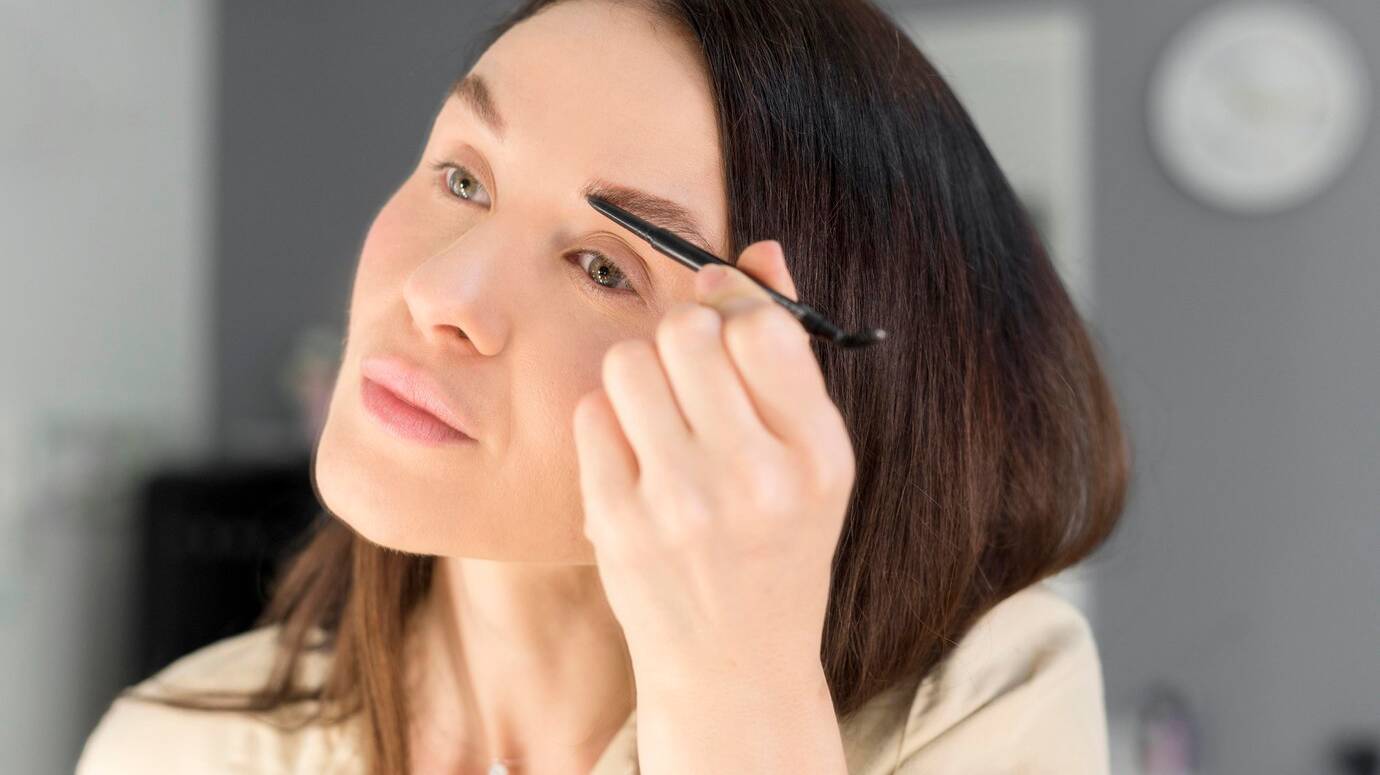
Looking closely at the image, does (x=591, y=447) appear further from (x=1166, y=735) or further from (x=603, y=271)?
(x=1166, y=735)

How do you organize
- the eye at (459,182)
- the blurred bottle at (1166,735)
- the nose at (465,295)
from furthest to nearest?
the blurred bottle at (1166,735)
the eye at (459,182)
the nose at (465,295)

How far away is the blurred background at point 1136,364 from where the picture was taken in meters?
2.19

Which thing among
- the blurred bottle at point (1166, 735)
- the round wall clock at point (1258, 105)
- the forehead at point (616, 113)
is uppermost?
the round wall clock at point (1258, 105)

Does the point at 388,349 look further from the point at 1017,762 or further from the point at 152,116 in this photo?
the point at 152,116

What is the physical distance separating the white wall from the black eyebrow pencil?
6.51 ft

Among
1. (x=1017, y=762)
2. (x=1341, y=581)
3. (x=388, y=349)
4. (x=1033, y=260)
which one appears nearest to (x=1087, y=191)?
(x=1341, y=581)

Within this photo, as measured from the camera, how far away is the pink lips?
638 mm

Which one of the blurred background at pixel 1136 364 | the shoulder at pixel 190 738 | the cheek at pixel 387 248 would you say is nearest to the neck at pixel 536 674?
the shoulder at pixel 190 738

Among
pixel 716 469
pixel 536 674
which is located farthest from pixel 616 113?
pixel 536 674

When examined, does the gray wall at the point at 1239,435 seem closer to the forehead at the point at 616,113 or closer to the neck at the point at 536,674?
the neck at the point at 536,674

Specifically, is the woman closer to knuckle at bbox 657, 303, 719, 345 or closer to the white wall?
knuckle at bbox 657, 303, 719, 345

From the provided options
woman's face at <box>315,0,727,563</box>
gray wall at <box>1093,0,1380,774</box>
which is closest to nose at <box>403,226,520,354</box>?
woman's face at <box>315,0,727,563</box>

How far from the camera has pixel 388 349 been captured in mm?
663

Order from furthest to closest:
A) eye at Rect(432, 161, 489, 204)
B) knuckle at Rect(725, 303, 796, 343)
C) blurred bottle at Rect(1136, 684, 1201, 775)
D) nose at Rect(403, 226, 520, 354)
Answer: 1. blurred bottle at Rect(1136, 684, 1201, 775)
2. eye at Rect(432, 161, 489, 204)
3. nose at Rect(403, 226, 520, 354)
4. knuckle at Rect(725, 303, 796, 343)
